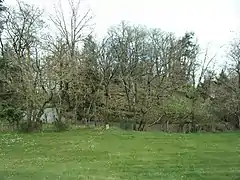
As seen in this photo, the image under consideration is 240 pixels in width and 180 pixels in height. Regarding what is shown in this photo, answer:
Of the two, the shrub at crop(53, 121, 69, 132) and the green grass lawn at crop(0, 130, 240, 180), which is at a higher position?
the shrub at crop(53, 121, 69, 132)

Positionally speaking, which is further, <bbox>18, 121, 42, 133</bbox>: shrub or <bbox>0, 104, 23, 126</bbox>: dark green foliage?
<bbox>0, 104, 23, 126</bbox>: dark green foliage

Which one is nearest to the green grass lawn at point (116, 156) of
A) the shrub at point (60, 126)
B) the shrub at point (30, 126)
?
the shrub at point (60, 126)

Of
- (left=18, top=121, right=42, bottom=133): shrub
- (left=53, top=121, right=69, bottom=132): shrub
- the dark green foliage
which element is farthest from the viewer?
the dark green foliage

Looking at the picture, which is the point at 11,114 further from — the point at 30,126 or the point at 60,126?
the point at 60,126

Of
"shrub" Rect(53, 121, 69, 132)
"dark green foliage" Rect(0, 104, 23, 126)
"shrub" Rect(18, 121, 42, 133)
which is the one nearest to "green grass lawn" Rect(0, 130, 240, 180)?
"shrub" Rect(53, 121, 69, 132)

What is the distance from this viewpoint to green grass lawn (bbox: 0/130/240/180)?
1406cm

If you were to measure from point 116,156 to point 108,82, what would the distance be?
61.2 feet

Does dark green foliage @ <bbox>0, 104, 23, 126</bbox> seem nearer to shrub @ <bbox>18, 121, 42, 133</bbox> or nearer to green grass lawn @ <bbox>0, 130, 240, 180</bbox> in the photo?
shrub @ <bbox>18, 121, 42, 133</bbox>

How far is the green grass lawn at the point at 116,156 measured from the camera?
46.1 ft

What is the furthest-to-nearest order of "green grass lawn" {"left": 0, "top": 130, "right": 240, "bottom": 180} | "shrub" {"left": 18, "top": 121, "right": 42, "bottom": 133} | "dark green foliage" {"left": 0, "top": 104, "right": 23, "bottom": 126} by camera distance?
1. "dark green foliage" {"left": 0, "top": 104, "right": 23, "bottom": 126}
2. "shrub" {"left": 18, "top": 121, "right": 42, "bottom": 133}
3. "green grass lawn" {"left": 0, "top": 130, "right": 240, "bottom": 180}

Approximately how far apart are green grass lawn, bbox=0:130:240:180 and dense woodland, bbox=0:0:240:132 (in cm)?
500

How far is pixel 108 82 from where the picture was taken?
120ft

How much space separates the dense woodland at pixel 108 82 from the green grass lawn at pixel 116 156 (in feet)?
16.4

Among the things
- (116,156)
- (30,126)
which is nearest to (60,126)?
(30,126)
